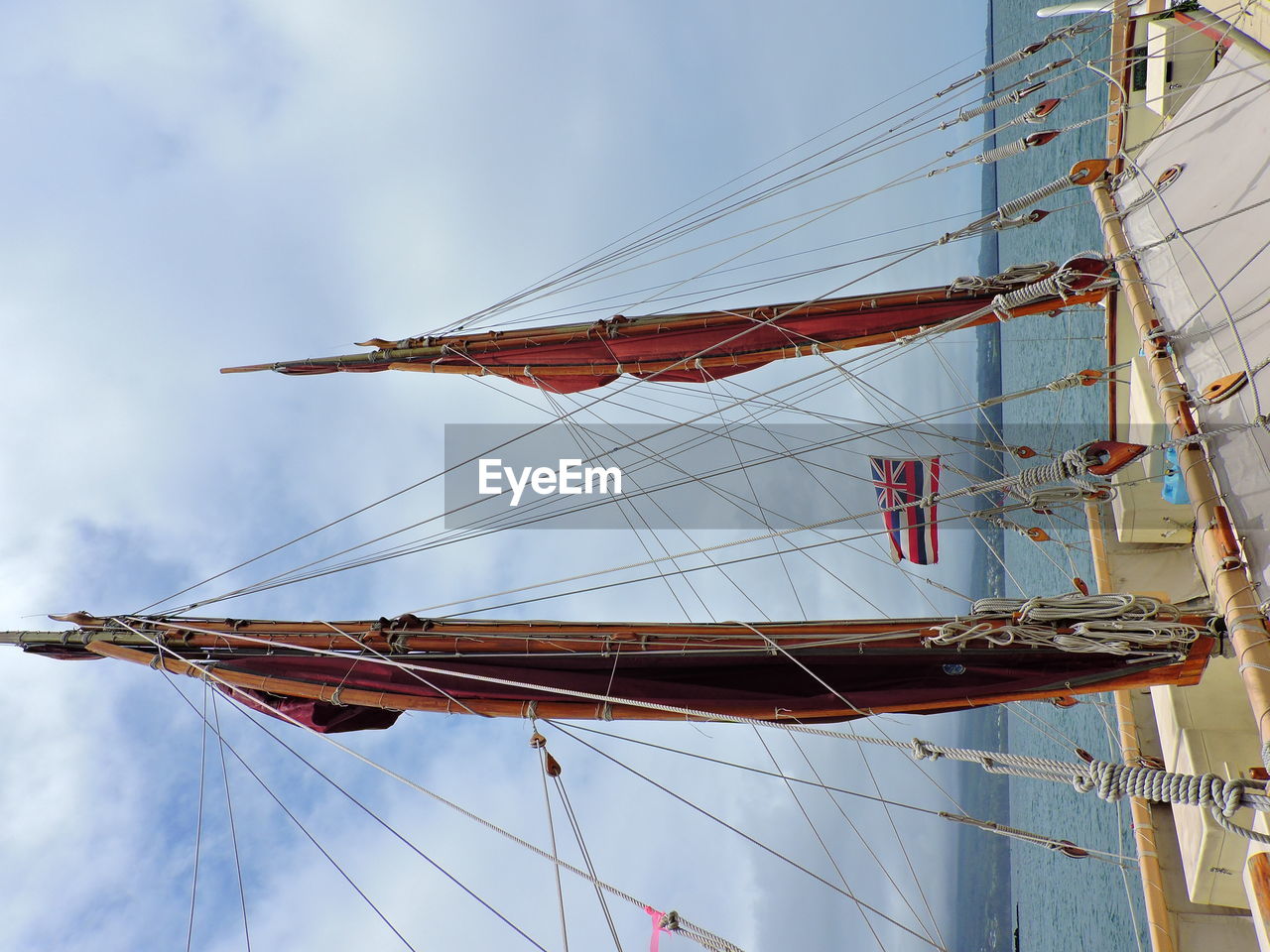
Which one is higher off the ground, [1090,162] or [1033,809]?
[1090,162]

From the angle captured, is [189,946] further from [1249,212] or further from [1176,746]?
[1249,212]

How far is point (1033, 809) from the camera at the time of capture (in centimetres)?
2936

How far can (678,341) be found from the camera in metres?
12.9

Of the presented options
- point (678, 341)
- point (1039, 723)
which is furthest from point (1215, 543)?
point (678, 341)

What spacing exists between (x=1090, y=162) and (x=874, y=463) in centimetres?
534

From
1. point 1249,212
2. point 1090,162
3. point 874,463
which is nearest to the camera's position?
point 1249,212

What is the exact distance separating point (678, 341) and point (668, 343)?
176 millimetres

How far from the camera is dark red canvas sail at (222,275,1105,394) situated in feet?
38.7

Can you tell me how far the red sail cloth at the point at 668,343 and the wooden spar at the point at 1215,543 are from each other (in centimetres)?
334

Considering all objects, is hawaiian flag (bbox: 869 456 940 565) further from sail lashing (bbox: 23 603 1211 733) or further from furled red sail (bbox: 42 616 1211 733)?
furled red sail (bbox: 42 616 1211 733)

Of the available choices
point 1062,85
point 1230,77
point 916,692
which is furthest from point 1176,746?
point 1062,85

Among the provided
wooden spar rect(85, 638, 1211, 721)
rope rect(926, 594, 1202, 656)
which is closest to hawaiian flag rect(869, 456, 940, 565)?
wooden spar rect(85, 638, 1211, 721)

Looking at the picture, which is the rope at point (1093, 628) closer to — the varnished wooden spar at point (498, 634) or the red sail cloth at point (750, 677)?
the red sail cloth at point (750, 677)

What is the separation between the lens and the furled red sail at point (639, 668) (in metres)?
6.18
